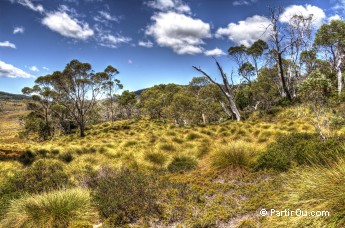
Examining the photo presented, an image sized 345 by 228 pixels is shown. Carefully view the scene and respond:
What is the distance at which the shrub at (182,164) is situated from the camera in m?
8.62

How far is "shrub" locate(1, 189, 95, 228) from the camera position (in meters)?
4.71

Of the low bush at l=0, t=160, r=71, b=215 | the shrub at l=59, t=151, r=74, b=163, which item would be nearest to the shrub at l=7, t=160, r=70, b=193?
the low bush at l=0, t=160, r=71, b=215

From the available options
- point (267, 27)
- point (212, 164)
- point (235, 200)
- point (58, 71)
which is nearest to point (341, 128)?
point (212, 164)

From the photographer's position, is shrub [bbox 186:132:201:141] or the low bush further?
shrub [bbox 186:132:201:141]

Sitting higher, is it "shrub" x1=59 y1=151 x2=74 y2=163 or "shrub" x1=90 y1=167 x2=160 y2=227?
"shrub" x1=90 y1=167 x2=160 y2=227

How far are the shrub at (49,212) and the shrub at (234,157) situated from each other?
168 inches

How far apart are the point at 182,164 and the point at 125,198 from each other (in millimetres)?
3728

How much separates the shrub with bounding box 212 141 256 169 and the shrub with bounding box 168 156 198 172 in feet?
3.60

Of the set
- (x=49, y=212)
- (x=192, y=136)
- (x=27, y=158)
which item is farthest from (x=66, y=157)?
(x=49, y=212)

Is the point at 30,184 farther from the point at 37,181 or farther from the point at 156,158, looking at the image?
the point at 156,158

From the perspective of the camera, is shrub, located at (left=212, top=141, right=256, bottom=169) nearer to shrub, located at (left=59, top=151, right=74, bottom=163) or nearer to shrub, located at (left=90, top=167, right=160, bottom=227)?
shrub, located at (left=90, top=167, right=160, bottom=227)

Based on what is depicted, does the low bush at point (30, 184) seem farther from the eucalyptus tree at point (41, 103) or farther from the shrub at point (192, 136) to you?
the eucalyptus tree at point (41, 103)

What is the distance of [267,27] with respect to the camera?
20094 millimetres

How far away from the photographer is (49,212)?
15.9 ft
